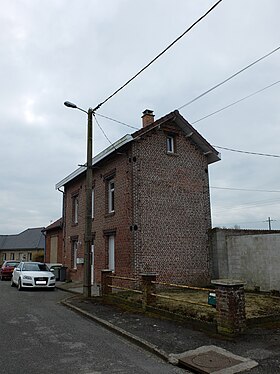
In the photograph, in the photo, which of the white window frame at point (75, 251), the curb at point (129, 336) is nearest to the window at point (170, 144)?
the white window frame at point (75, 251)

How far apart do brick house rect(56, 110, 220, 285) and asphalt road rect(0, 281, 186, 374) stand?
19.4ft

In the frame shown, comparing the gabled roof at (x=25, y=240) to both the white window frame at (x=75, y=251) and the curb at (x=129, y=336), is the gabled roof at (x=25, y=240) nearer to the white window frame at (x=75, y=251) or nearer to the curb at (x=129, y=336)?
the white window frame at (x=75, y=251)

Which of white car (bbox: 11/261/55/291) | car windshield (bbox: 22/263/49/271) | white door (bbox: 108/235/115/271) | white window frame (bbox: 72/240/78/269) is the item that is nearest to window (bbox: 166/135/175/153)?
white door (bbox: 108/235/115/271)

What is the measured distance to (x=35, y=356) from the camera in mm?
6266

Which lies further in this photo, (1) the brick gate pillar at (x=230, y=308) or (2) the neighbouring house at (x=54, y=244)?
(2) the neighbouring house at (x=54, y=244)

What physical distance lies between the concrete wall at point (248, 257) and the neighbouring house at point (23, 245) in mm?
36852

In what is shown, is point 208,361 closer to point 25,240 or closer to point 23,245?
point 23,245

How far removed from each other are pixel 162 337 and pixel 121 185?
9.90m

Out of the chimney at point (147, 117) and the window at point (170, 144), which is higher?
the chimney at point (147, 117)

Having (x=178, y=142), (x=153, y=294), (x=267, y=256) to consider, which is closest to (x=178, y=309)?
(x=153, y=294)

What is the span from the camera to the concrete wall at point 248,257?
46.9 feet

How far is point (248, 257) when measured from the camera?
15453mm

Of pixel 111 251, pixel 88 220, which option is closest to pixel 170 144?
pixel 111 251

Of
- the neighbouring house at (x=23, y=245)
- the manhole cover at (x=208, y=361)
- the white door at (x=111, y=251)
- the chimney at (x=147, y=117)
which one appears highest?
the chimney at (x=147, y=117)
